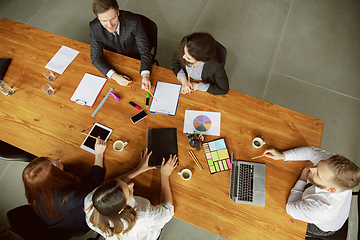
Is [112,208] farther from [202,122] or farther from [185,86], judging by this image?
[185,86]

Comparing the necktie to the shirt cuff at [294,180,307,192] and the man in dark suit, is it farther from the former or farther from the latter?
the shirt cuff at [294,180,307,192]

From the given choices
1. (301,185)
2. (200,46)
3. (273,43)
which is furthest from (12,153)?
(273,43)

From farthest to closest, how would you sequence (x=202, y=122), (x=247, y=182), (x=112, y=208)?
(x=202, y=122) < (x=247, y=182) < (x=112, y=208)

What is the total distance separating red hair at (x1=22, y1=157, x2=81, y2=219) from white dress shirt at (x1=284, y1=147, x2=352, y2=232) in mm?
1653

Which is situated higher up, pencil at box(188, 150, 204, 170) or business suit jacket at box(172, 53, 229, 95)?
business suit jacket at box(172, 53, 229, 95)

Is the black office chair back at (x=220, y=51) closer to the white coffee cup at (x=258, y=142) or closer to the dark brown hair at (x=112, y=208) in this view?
the white coffee cup at (x=258, y=142)

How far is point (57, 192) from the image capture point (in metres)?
1.40

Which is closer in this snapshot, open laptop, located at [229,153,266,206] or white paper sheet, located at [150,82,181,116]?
open laptop, located at [229,153,266,206]

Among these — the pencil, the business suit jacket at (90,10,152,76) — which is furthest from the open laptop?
the business suit jacket at (90,10,152,76)

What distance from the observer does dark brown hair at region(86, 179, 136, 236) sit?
4.03 feet

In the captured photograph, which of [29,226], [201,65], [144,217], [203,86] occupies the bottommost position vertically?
[29,226]

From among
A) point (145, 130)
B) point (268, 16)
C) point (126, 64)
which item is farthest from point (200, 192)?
point (268, 16)

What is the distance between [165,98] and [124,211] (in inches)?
39.1

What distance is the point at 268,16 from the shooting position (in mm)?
3242
